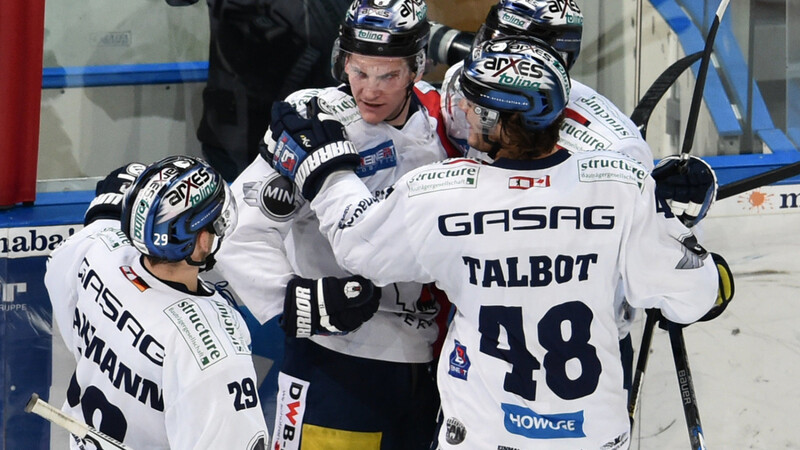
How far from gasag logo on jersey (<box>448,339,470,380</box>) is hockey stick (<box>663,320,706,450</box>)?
26.4 inches

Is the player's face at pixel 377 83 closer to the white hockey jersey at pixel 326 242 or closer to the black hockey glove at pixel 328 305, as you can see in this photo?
the white hockey jersey at pixel 326 242

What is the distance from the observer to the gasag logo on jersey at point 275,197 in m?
2.53

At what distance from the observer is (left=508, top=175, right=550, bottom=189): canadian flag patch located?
7.18ft

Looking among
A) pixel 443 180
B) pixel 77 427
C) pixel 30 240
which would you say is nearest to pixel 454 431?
pixel 443 180

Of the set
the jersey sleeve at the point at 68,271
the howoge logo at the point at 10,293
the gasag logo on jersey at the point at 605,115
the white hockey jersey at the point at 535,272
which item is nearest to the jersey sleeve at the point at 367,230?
the white hockey jersey at the point at 535,272

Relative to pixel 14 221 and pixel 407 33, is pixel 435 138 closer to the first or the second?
pixel 407 33

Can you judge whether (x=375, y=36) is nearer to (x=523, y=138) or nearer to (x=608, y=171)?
(x=523, y=138)

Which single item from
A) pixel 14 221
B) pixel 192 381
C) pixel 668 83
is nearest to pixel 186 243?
pixel 192 381

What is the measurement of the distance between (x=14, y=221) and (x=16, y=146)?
20cm

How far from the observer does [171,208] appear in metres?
2.06

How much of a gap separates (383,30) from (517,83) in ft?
1.48

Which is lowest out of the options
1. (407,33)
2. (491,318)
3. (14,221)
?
(14,221)

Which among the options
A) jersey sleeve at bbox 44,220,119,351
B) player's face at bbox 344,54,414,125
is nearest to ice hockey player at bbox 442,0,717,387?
player's face at bbox 344,54,414,125

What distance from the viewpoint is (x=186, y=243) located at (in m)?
2.09
